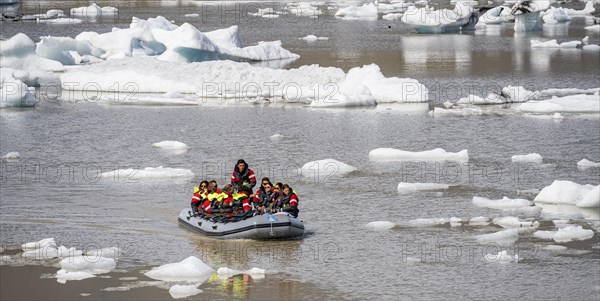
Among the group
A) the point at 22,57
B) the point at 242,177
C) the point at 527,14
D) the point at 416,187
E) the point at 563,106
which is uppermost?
the point at 527,14

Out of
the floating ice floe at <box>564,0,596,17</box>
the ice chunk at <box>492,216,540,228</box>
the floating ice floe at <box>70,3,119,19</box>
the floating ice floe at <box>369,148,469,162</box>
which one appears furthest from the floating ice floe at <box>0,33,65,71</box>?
the floating ice floe at <box>564,0,596,17</box>

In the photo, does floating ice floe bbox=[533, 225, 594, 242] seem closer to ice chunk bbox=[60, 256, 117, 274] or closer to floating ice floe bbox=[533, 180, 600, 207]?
floating ice floe bbox=[533, 180, 600, 207]

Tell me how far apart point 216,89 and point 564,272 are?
55.5 feet

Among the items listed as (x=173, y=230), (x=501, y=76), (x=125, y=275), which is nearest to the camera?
(x=125, y=275)

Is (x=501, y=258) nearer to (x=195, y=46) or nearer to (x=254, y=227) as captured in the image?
(x=254, y=227)

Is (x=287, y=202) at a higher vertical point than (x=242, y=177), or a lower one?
lower

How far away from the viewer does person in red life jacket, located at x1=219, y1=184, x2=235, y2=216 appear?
15.2 meters

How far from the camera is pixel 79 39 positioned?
3641 cm

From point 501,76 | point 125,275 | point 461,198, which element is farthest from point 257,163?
point 501,76

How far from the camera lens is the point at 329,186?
18.9 metres

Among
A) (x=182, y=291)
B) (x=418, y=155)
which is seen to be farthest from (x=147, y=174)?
(x=182, y=291)

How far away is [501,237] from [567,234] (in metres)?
1.01

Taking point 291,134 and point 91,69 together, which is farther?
point 91,69

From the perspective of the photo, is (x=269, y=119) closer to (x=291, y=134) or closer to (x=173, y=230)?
(x=291, y=134)
